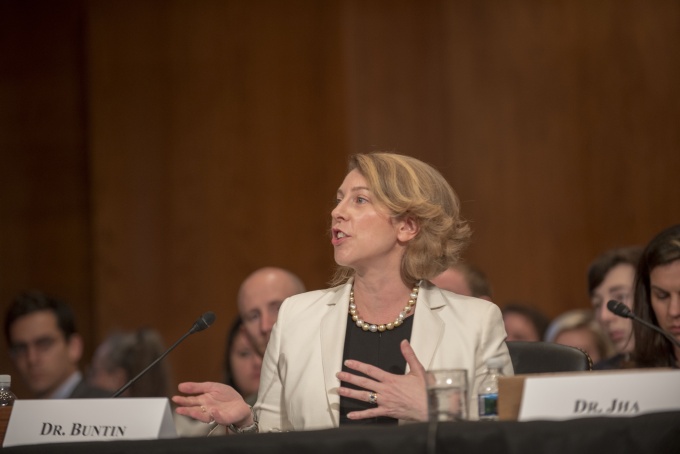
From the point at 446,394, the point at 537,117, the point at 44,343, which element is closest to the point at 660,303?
the point at 446,394

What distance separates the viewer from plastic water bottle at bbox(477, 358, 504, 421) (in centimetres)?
231

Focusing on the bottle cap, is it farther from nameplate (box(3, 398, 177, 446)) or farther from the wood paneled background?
the wood paneled background

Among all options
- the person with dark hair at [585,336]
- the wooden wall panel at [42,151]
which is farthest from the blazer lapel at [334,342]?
the wooden wall panel at [42,151]

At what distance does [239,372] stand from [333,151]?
6.35 ft

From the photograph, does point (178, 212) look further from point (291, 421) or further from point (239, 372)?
point (291, 421)

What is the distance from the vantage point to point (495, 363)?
2.73m

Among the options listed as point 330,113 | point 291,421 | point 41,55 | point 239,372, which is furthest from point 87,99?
point 291,421

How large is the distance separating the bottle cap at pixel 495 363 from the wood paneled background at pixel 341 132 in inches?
122

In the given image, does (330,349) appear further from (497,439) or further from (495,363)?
(497,439)

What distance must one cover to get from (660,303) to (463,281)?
96 centimetres

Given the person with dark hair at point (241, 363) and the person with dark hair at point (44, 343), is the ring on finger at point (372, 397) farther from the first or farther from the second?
the person with dark hair at point (44, 343)

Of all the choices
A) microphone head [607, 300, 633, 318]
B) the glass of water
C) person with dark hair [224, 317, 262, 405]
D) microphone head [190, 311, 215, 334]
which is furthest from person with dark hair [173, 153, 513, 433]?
person with dark hair [224, 317, 262, 405]

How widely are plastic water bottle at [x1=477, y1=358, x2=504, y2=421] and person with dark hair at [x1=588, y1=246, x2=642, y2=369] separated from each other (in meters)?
1.45

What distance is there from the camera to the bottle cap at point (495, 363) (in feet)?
8.86
